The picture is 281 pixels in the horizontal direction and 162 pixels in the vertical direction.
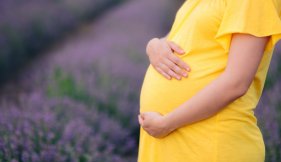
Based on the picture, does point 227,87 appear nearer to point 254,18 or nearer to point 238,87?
point 238,87

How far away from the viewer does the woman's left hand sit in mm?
1766

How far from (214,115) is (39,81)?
335 cm

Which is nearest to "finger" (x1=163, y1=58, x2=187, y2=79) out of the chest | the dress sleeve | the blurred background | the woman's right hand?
the woman's right hand

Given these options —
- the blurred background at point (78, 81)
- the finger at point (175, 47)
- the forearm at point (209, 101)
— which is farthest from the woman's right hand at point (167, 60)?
the blurred background at point (78, 81)

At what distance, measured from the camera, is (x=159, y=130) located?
5.84 ft

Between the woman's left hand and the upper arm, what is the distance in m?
0.30

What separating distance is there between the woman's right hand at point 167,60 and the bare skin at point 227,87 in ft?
0.44

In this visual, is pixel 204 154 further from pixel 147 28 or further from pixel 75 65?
pixel 147 28

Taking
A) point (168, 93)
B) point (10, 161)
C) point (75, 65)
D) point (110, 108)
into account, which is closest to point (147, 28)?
point (75, 65)

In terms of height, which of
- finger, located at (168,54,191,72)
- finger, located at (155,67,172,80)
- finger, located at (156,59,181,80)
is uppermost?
finger, located at (168,54,191,72)

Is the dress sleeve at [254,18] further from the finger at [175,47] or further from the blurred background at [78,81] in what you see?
the blurred background at [78,81]

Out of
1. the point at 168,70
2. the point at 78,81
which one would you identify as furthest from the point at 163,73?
the point at 78,81

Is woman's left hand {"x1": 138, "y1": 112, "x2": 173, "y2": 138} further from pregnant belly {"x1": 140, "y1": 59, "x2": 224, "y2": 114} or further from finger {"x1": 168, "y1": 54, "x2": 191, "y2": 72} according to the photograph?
finger {"x1": 168, "y1": 54, "x2": 191, "y2": 72}

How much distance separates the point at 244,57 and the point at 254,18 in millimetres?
129
